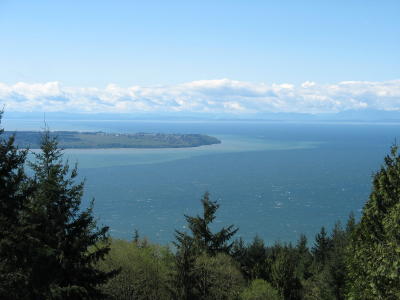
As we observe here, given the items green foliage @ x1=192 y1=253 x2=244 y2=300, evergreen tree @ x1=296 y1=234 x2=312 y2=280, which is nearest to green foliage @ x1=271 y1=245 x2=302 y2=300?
green foliage @ x1=192 y1=253 x2=244 y2=300

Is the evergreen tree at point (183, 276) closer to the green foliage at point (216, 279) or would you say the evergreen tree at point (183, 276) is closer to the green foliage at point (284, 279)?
the green foliage at point (216, 279)

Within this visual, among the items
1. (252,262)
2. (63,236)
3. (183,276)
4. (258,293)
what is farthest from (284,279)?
(63,236)

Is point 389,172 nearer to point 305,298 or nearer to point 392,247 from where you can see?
point 392,247

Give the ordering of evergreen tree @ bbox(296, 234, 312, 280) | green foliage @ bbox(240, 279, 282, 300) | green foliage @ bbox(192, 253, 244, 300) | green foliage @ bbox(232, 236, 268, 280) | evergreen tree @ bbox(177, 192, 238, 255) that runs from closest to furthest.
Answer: green foliage @ bbox(192, 253, 244, 300) → green foliage @ bbox(240, 279, 282, 300) → evergreen tree @ bbox(177, 192, 238, 255) → green foliage @ bbox(232, 236, 268, 280) → evergreen tree @ bbox(296, 234, 312, 280)

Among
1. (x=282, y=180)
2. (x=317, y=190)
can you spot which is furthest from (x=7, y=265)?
(x=282, y=180)

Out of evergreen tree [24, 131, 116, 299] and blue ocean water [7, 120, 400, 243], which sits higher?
evergreen tree [24, 131, 116, 299]

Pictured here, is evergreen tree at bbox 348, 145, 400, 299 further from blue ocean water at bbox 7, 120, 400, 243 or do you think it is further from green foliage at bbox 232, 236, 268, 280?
blue ocean water at bbox 7, 120, 400, 243

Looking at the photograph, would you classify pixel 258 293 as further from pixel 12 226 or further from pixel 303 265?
pixel 303 265
